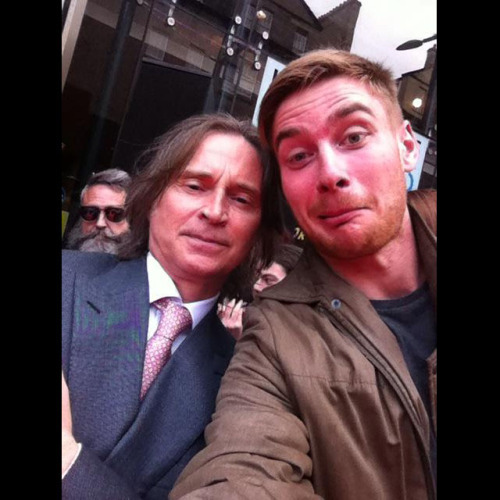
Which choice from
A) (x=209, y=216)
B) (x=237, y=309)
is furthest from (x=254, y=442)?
(x=209, y=216)

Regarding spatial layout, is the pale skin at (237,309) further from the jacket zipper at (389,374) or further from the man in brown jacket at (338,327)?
the jacket zipper at (389,374)

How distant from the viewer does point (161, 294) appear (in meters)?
0.84

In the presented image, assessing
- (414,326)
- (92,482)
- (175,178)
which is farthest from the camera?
(175,178)

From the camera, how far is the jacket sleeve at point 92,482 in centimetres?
63

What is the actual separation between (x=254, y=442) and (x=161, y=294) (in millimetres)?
314

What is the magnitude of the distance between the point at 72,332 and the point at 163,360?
0.16 metres

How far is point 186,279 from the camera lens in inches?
33.1

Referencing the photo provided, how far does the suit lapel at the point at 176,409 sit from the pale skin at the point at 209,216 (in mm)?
99

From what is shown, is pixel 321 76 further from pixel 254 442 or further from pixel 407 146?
pixel 254 442

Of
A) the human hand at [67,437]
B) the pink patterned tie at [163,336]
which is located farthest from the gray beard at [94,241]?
the human hand at [67,437]

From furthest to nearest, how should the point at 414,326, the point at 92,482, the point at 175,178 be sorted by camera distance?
the point at 175,178 < the point at 414,326 < the point at 92,482

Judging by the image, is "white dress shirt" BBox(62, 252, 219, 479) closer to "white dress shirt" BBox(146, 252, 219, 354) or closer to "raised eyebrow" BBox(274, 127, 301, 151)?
"white dress shirt" BBox(146, 252, 219, 354)

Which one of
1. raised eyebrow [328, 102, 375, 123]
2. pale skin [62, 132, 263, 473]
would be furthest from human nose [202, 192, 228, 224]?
raised eyebrow [328, 102, 375, 123]
